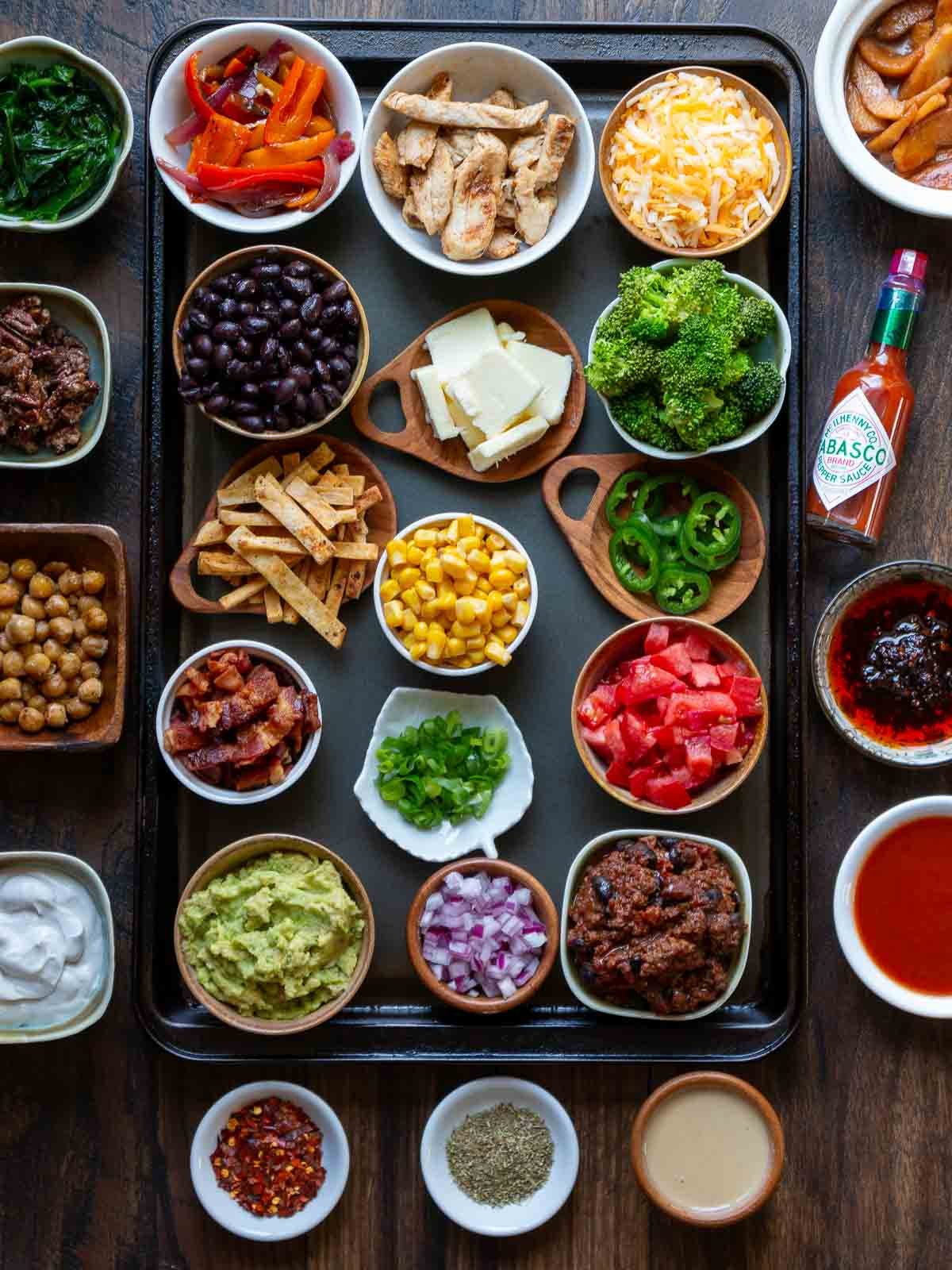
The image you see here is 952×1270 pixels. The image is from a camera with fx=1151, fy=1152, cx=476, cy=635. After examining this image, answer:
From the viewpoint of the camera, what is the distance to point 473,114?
3.16m

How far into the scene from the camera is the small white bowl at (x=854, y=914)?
3.11 m

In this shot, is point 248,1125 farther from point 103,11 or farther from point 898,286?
point 103,11

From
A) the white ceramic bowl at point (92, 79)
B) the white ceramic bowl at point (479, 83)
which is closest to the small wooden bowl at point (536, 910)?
the white ceramic bowl at point (479, 83)

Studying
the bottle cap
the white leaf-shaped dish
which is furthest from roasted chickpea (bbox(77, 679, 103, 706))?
the bottle cap

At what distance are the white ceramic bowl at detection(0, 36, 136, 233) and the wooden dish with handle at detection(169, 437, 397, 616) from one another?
2.61 ft

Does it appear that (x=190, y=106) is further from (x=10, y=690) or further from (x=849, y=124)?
(x=849, y=124)

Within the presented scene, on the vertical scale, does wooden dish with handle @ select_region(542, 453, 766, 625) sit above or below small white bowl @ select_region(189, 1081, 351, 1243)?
above

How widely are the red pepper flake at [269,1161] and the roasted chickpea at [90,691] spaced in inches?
47.4

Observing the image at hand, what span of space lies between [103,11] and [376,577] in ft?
6.08

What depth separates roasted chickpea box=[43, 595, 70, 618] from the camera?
313 cm

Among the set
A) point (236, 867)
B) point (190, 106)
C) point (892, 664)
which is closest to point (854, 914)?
point (892, 664)

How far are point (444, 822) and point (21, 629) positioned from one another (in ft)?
4.14

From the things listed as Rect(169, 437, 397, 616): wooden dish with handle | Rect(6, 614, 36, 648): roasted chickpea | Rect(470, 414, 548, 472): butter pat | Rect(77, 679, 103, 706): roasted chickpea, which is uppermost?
Rect(470, 414, 548, 472): butter pat

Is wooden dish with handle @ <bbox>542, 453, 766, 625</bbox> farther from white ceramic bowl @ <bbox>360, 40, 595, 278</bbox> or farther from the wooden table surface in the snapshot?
white ceramic bowl @ <bbox>360, 40, 595, 278</bbox>
